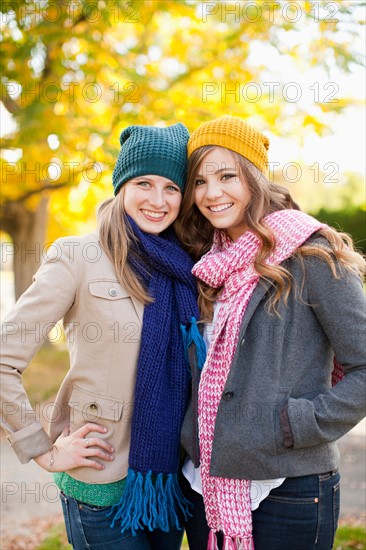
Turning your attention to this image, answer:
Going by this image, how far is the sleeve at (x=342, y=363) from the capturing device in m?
2.15

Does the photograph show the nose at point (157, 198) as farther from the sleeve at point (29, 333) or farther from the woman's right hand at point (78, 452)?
the woman's right hand at point (78, 452)

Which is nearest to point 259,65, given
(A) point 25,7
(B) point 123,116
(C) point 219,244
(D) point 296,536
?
(B) point 123,116

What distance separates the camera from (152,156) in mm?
2584

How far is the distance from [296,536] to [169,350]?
0.85m

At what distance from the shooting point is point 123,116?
5.71 meters

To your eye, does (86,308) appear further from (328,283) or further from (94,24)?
(94,24)

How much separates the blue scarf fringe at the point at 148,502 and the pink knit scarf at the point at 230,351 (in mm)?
160

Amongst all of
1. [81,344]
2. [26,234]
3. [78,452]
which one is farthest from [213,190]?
[26,234]

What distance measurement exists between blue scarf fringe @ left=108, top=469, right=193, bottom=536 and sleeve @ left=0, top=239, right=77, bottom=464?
0.38 meters

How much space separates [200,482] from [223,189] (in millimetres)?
1225

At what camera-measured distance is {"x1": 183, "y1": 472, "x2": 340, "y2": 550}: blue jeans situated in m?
2.20

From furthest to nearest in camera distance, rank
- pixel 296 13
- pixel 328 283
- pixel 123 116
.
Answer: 1. pixel 123 116
2. pixel 296 13
3. pixel 328 283

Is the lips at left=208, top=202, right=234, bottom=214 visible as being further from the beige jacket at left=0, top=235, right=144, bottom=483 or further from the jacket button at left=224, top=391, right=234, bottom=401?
the jacket button at left=224, top=391, right=234, bottom=401

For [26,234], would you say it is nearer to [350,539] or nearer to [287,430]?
[350,539]
